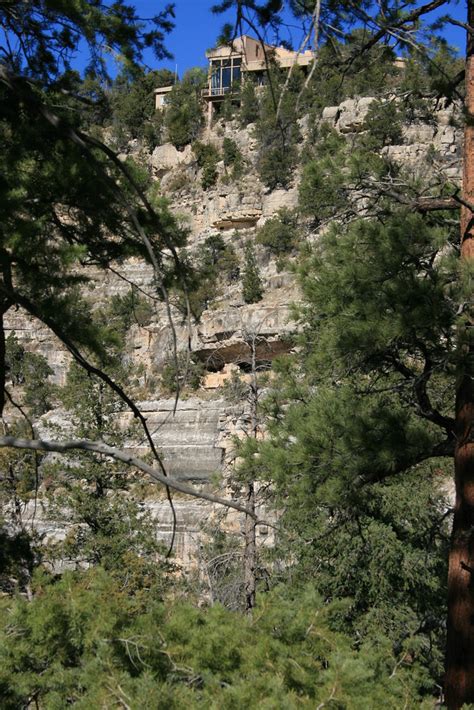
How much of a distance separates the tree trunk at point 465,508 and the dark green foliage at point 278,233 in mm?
24335

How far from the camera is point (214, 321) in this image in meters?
23.8

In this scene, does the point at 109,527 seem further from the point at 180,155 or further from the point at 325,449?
the point at 180,155

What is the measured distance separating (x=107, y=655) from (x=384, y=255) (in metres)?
2.94

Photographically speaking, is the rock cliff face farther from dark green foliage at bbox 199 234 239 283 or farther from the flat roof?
the flat roof

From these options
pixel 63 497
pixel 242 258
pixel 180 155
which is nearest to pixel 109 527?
pixel 63 497

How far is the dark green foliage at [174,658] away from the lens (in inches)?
104

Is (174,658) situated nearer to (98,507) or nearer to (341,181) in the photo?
(341,181)

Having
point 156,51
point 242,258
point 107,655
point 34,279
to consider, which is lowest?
point 107,655

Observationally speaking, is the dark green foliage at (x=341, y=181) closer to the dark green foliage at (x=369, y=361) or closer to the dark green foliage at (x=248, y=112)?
the dark green foliage at (x=369, y=361)

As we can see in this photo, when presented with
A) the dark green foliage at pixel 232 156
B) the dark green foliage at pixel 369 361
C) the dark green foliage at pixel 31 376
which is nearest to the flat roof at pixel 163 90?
the dark green foliage at pixel 232 156

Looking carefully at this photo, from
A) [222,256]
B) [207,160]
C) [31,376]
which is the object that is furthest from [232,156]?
[31,376]

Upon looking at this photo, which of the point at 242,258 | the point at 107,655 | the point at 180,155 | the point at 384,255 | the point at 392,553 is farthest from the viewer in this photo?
the point at 180,155

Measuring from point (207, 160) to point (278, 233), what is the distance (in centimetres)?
1000

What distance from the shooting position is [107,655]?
9.09 ft
